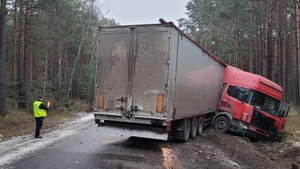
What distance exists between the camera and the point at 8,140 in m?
10.9

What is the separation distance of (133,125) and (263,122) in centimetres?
822

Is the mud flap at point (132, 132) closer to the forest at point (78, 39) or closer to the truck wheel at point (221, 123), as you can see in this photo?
the truck wheel at point (221, 123)

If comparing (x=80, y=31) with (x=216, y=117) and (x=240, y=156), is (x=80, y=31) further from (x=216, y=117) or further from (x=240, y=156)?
(x=240, y=156)

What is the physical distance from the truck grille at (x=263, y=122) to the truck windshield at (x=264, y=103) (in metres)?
0.34

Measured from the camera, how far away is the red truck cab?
14.4m

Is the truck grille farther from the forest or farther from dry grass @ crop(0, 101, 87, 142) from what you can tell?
dry grass @ crop(0, 101, 87, 142)

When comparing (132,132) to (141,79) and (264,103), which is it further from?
(264,103)

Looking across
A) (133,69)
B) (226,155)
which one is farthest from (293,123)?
(133,69)

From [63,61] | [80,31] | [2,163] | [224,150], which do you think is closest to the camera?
[2,163]

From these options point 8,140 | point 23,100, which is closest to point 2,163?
point 8,140

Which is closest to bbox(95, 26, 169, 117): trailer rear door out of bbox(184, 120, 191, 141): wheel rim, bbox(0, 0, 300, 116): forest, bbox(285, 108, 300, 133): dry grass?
bbox(184, 120, 191, 141): wheel rim

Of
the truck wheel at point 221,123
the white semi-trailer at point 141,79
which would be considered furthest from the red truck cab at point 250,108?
the white semi-trailer at point 141,79

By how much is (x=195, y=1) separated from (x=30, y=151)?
151 feet

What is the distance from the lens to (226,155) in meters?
9.94
